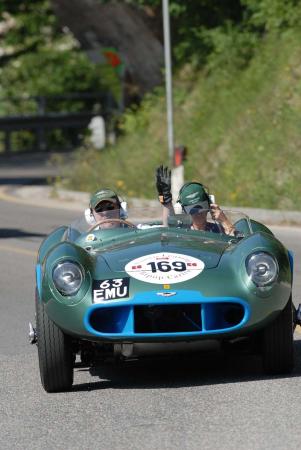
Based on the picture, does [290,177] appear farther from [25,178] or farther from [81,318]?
[81,318]

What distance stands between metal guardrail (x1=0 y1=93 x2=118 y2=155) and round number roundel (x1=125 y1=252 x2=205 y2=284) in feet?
96.0

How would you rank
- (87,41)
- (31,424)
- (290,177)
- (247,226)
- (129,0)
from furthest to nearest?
1. (87,41)
2. (129,0)
3. (290,177)
4. (247,226)
5. (31,424)

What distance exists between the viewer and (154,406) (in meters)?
7.79

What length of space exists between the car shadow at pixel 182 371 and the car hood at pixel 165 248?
60 cm

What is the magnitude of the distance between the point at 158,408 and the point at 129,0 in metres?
21.2

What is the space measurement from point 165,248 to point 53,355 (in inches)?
37.7

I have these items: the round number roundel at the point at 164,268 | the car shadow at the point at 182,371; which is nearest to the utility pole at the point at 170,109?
the car shadow at the point at 182,371

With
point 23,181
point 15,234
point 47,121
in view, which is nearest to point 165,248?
point 15,234

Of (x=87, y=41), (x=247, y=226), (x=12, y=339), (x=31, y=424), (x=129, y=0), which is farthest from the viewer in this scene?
(x=87, y=41)

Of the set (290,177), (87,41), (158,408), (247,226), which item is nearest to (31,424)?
(158,408)

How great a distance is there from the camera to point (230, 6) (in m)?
28.5

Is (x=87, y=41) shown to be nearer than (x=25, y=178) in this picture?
No

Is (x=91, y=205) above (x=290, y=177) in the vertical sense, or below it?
above

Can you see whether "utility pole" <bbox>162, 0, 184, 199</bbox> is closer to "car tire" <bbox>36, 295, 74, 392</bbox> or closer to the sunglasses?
the sunglasses
